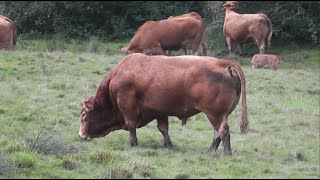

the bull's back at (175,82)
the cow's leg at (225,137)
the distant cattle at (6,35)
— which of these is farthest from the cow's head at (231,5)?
the cow's leg at (225,137)

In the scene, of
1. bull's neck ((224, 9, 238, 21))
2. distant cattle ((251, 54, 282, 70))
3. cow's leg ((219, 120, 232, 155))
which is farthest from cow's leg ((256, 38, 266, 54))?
cow's leg ((219, 120, 232, 155))

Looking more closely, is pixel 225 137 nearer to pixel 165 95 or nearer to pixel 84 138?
pixel 165 95

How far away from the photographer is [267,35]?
2561 cm

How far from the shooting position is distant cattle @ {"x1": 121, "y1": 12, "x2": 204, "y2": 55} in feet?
71.3

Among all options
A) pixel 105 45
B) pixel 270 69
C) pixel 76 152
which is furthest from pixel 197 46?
pixel 76 152

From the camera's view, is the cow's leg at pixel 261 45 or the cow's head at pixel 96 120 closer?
the cow's head at pixel 96 120

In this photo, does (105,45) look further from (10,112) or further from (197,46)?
(10,112)

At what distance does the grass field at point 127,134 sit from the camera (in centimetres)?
902

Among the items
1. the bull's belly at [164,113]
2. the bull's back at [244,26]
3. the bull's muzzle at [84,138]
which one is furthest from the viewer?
the bull's back at [244,26]

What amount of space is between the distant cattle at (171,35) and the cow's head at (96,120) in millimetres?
9835

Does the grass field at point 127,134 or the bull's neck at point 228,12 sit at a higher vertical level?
the grass field at point 127,134

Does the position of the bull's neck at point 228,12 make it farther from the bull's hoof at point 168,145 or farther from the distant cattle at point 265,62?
the bull's hoof at point 168,145

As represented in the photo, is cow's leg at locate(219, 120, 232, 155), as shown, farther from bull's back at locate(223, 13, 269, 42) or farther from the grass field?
bull's back at locate(223, 13, 269, 42)

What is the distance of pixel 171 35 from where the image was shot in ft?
72.1
